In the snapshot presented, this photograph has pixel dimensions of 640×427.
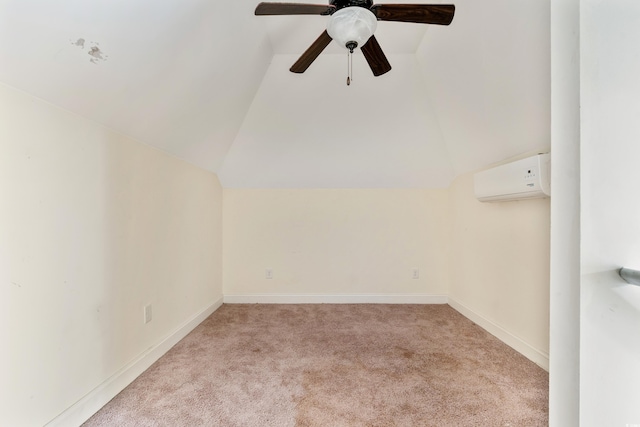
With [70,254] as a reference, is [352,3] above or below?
above

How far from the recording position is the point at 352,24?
1110 mm

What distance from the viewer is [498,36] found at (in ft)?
4.80

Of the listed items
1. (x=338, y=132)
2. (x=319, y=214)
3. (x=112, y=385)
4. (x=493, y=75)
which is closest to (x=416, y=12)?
(x=493, y=75)

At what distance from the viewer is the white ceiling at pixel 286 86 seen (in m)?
1.05

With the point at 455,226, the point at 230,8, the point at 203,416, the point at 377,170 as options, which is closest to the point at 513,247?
the point at 455,226

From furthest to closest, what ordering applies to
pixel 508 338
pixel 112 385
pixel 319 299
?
1. pixel 319 299
2. pixel 508 338
3. pixel 112 385

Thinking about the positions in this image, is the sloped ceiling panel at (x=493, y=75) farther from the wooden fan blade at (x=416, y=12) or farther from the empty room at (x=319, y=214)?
the wooden fan blade at (x=416, y=12)

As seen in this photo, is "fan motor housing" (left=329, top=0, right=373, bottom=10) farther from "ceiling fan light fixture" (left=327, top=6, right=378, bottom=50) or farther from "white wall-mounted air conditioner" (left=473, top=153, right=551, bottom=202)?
"white wall-mounted air conditioner" (left=473, top=153, right=551, bottom=202)

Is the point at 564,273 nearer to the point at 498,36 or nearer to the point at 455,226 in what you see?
the point at 498,36

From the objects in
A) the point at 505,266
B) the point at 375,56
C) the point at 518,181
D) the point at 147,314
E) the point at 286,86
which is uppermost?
the point at 286,86

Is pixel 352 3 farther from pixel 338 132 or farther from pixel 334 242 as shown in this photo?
pixel 334 242

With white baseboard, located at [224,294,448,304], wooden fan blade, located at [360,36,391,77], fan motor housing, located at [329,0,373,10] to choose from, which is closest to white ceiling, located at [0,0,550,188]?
wooden fan blade, located at [360,36,391,77]

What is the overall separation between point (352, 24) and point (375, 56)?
1.34 feet

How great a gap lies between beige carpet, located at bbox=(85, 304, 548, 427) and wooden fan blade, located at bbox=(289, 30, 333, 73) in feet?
6.32
